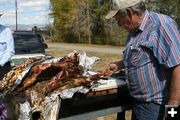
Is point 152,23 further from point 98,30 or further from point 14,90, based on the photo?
point 98,30

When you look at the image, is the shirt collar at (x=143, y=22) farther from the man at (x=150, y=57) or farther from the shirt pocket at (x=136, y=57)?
the shirt pocket at (x=136, y=57)

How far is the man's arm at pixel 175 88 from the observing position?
3.34m

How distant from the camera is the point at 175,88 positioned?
11.0ft

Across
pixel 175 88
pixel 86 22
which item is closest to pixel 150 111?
pixel 175 88

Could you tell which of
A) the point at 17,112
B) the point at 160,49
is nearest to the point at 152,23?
the point at 160,49

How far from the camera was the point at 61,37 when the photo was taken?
5891cm

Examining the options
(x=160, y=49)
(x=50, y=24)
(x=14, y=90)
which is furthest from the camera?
(x=50, y=24)

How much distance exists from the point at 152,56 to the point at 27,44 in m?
10.7

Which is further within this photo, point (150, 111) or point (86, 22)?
point (86, 22)

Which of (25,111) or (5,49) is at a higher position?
(5,49)

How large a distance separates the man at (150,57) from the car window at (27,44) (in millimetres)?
10009

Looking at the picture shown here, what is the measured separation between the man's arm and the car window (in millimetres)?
10299

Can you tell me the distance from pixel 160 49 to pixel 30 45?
10763 mm

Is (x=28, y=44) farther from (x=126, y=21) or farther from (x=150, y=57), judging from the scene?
(x=150, y=57)
